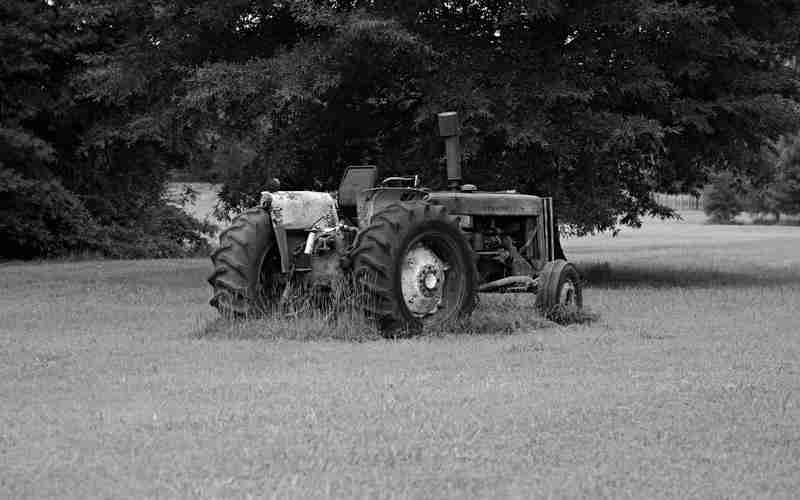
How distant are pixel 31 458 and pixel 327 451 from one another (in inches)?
59.9

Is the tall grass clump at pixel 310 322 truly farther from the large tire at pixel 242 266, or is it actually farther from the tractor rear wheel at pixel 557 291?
the tractor rear wheel at pixel 557 291

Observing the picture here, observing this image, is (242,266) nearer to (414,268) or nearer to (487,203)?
(414,268)

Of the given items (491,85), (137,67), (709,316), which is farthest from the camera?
(137,67)

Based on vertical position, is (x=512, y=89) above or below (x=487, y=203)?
above

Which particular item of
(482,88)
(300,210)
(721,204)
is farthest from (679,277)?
(721,204)

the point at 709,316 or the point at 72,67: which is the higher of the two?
the point at 72,67

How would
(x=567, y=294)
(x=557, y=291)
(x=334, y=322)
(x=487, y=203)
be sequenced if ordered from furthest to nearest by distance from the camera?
(x=487, y=203) < (x=567, y=294) < (x=557, y=291) < (x=334, y=322)

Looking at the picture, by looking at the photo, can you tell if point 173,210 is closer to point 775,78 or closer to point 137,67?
point 137,67

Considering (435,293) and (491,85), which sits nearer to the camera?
(435,293)

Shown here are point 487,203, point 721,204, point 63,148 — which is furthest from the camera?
point 721,204

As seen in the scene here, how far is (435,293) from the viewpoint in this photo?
12.9m

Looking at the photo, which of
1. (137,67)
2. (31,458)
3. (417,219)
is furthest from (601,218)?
(31,458)

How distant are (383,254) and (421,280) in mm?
708

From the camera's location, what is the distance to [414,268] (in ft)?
41.7
